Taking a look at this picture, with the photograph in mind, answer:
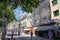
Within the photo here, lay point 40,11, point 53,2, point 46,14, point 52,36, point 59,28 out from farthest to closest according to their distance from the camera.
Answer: point 40,11, point 46,14, point 53,2, point 52,36, point 59,28

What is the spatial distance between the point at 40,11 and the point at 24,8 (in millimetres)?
28880

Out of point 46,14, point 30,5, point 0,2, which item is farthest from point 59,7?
point 0,2

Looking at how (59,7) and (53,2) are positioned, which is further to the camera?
(53,2)

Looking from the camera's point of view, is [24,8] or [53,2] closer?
[24,8]


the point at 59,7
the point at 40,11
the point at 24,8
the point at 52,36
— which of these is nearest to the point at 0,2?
the point at 24,8

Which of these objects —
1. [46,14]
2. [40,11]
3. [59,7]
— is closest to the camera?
[59,7]

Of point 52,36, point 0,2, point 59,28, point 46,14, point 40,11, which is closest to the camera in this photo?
Result: point 0,2

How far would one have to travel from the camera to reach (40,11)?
51156 millimetres

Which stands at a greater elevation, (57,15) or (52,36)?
(57,15)

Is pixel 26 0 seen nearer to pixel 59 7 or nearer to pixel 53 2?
pixel 59 7

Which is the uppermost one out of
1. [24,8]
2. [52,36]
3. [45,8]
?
[45,8]

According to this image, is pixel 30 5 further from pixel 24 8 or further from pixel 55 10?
pixel 55 10

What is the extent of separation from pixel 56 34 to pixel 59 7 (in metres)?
5.91

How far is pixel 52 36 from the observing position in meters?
32.6
